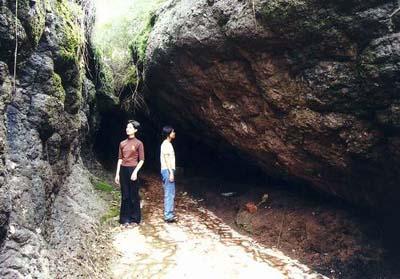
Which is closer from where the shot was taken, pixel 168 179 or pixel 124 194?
A: pixel 124 194

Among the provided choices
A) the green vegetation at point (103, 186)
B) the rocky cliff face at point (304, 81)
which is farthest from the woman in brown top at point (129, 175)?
the rocky cliff face at point (304, 81)

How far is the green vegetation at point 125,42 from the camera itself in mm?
11547

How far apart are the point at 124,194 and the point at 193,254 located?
2.15m

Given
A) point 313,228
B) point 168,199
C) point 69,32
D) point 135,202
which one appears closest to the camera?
point 69,32

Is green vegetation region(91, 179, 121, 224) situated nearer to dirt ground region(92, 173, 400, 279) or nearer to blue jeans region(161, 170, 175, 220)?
dirt ground region(92, 173, 400, 279)

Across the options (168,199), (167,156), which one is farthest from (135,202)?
(167,156)

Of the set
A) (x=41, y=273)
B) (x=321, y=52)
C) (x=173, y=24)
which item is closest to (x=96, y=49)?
(x=173, y=24)

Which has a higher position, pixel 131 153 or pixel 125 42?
pixel 125 42

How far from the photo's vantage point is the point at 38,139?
5.65m

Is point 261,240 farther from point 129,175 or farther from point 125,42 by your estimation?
point 125,42

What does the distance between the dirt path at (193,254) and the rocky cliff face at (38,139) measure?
0.92 m

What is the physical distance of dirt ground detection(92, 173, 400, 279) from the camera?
21.4 feet

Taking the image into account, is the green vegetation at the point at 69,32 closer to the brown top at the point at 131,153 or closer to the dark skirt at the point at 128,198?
the brown top at the point at 131,153

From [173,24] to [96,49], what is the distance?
3.57m
